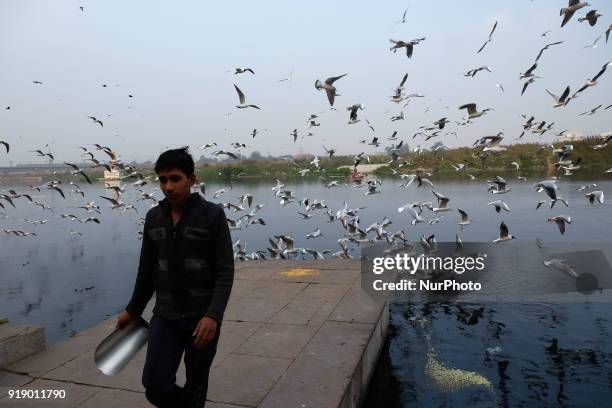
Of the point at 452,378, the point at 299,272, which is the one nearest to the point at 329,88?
the point at 299,272

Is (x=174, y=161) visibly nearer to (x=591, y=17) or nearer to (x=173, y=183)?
(x=173, y=183)

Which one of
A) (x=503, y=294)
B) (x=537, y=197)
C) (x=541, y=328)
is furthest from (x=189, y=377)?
(x=537, y=197)

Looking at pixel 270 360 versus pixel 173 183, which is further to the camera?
pixel 270 360

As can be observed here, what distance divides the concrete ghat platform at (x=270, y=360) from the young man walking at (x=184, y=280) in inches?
50.4

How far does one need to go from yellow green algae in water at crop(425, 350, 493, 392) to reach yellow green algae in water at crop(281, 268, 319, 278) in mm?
3180

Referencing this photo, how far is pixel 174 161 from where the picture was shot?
3.25 meters

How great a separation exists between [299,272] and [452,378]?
12.9 feet

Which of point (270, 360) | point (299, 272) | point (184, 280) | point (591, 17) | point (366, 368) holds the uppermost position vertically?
point (591, 17)

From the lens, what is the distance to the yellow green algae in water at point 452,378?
639 cm

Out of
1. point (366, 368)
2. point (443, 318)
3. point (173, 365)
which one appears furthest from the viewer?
point (443, 318)

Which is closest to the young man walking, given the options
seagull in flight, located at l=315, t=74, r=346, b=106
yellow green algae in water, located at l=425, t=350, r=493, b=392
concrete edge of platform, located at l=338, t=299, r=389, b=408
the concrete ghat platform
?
the concrete ghat platform

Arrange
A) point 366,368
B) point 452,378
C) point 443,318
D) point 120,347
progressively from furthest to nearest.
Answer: point 443,318, point 452,378, point 366,368, point 120,347

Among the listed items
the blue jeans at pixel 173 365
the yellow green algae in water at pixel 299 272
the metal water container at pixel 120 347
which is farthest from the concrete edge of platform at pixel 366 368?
the yellow green algae in water at pixel 299 272

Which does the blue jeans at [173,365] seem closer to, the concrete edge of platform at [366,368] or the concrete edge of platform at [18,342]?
the concrete edge of platform at [366,368]
